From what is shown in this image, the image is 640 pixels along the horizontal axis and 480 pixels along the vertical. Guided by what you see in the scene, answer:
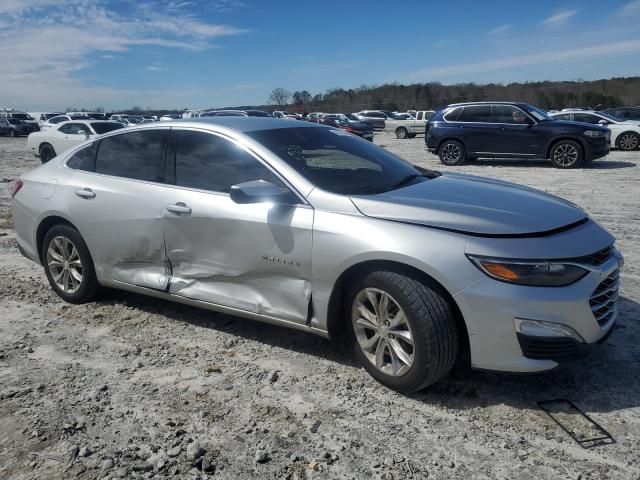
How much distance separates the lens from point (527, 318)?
287 centimetres

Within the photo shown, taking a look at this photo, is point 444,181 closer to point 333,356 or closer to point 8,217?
point 333,356

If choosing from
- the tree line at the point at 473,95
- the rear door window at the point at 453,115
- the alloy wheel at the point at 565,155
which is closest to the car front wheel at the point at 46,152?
the rear door window at the point at 453,115

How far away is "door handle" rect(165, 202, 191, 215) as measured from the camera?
3911 millimetres

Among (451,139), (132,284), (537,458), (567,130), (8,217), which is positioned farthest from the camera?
(451,139)

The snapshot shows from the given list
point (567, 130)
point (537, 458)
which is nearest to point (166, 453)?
point (537, 458)

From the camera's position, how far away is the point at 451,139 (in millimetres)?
16219

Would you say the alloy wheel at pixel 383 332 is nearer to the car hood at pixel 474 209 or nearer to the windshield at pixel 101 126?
the car hood at pixel 474 209

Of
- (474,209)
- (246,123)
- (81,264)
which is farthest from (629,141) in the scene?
(81,264)

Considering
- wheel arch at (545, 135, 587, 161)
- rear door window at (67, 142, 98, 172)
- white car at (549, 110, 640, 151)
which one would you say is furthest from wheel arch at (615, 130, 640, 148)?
rear door window at (67, 142, 98, 172)

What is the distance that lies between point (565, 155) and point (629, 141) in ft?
20.5

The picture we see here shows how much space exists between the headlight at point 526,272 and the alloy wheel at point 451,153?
13.9 meters

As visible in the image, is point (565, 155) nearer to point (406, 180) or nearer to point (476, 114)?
point (476, 114)

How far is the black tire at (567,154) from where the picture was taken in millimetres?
14469

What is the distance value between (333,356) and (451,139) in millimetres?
13516
